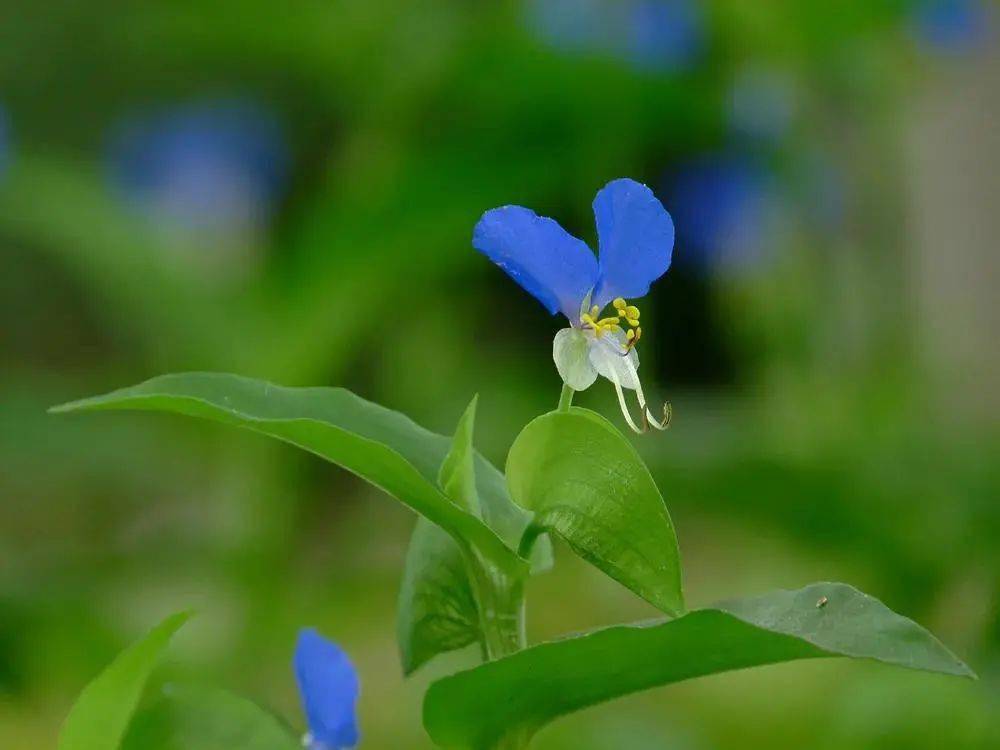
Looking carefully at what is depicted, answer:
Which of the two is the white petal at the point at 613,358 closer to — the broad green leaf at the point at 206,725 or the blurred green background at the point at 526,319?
the broad green leaf at the point at 206,725

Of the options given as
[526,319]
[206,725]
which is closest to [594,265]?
[206,725]

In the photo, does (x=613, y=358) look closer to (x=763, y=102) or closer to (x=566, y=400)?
(x=566, y=400)

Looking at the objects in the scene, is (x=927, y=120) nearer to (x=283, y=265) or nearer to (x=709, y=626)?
(x=283, y=265)

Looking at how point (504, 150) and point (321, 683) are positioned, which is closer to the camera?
point (321, 683)

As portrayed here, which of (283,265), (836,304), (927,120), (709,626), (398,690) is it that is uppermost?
(927,120)

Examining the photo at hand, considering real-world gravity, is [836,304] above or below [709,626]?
above

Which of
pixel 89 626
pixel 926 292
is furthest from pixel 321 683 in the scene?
pixel 926 292
